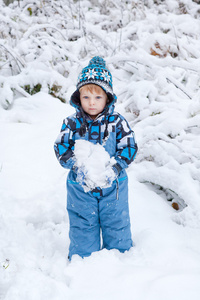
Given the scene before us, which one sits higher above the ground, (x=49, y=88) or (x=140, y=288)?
(x=140, y=288)

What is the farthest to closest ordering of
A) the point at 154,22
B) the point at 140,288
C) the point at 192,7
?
the point at 192,7 < the point at 154,22 < the point at 140,288

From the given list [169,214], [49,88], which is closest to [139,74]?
[49,88]

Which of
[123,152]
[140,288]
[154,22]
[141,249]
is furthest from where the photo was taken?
[154,22]

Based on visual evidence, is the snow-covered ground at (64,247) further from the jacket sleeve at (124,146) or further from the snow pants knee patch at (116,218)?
the jacket sleeve at (124,146)

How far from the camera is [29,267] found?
1859mm

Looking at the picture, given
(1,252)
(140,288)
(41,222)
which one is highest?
(140,288)

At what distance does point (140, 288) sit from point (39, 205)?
1.30 meters

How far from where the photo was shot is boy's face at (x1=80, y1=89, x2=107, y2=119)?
1.82m

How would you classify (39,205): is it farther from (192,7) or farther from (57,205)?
(192,7)

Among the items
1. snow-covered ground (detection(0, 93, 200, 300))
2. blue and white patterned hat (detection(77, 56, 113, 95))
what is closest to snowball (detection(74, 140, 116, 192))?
blue and white patterned hat (detection(77, 56, 113, 95))

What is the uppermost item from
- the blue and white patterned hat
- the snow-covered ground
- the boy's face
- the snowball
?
the blue and white patterned hat

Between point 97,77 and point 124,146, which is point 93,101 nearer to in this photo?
point 97,77

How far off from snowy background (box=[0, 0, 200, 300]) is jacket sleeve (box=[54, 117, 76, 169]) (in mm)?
724

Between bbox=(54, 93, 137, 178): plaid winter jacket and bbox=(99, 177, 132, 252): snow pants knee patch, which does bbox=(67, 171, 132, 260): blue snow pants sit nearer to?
bbox=(99, 177, 132, 252): snow pants knee patch
